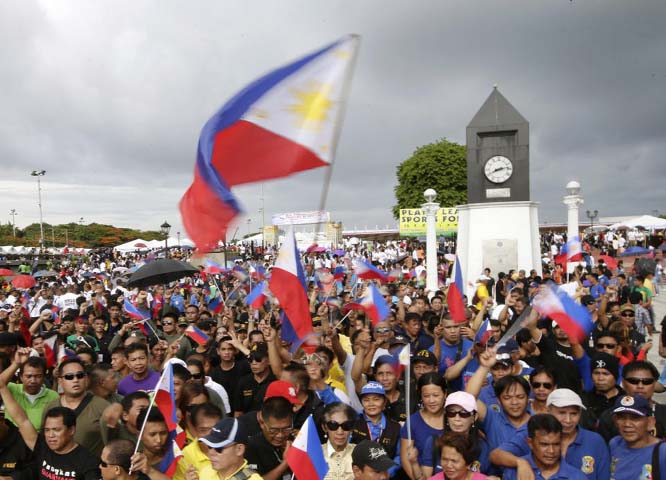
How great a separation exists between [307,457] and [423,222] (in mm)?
28868

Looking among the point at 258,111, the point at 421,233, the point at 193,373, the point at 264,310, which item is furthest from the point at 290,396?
the point at 421,233

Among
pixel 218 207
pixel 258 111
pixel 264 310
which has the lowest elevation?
pixel 264 310

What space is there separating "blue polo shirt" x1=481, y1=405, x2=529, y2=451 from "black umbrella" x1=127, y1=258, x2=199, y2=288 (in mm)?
7243

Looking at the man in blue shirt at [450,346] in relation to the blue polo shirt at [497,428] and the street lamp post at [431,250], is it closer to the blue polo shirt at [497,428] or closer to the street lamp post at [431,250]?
the blue polo shirt at [497,428]

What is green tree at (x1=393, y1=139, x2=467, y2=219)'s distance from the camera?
47.2 meters

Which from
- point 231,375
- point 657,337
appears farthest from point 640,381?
point 657,337

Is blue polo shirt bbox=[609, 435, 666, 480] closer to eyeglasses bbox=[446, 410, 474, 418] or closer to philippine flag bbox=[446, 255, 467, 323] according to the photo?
eyeglasses bbox=[446, 410, 474, 418]

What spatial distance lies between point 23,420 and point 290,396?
6.70 ft

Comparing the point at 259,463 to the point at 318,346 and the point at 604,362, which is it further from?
the point at 604,362

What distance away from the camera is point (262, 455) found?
3.74m

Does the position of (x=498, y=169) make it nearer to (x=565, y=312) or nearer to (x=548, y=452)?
(x=565, y=312)

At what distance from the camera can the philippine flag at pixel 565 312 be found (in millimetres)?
5454

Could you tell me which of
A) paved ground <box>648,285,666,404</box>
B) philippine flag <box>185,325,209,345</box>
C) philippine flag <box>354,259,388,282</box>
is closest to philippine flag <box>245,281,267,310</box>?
philippine flag <box>185,325,209,345</box>

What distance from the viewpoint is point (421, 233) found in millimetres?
31250
